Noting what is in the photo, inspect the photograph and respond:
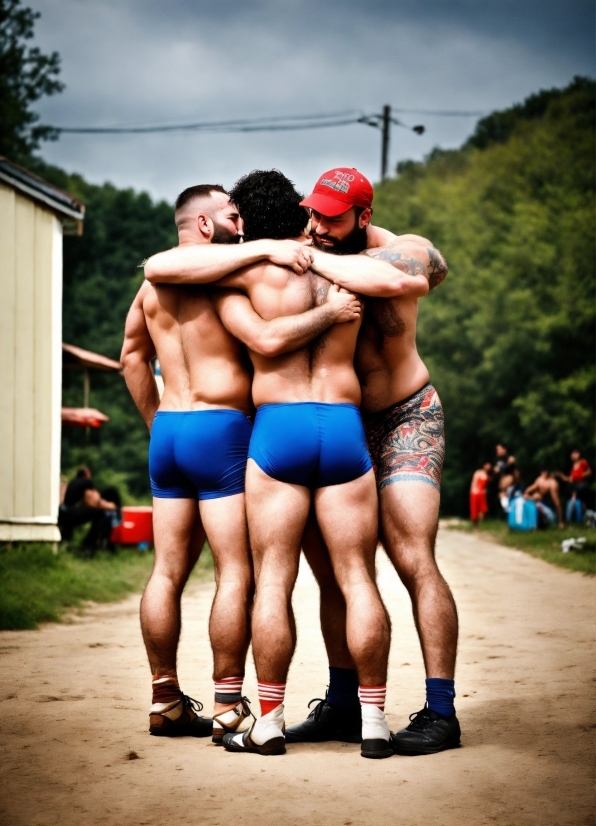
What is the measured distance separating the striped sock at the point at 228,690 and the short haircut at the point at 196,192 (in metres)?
2.18

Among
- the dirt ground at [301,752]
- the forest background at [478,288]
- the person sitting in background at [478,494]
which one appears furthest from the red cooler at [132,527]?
the forest background at [478,288]

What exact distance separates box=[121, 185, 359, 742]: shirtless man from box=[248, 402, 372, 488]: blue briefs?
10.7 inches

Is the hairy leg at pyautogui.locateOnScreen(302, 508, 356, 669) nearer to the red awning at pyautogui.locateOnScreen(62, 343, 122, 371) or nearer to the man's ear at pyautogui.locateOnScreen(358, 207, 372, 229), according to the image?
the man's ear at pyautogui.locateOnScreen(358, 207, 372, 229)

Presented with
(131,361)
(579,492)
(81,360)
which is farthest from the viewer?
(579,492)

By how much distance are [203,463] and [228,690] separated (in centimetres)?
98

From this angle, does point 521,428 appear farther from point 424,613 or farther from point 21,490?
point 424,613

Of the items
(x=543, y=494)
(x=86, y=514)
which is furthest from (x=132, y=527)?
(x=543, y=494)

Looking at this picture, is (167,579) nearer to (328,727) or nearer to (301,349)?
(328,727)

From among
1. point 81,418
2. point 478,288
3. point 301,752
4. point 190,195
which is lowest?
point 301,752

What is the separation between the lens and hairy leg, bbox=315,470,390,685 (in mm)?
4328

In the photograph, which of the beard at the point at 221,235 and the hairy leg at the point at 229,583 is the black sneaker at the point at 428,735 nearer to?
the hairy leg at the point at 229,583

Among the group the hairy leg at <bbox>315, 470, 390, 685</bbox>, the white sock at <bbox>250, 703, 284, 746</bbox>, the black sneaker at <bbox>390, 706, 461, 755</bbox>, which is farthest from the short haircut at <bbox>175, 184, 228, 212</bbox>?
the black sneaker at <bbox>390, 706, 461, 755</bbox>

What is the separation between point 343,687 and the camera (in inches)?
190

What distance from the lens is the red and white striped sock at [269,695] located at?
4.36 meters
